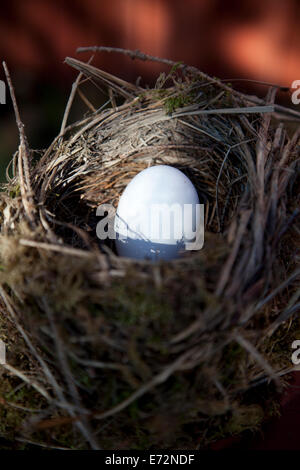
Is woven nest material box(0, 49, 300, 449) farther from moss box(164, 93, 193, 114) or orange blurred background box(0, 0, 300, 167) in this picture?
orange blurred background box(0, 0, 300, 167)

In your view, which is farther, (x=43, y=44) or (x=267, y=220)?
(x=43, y=44)

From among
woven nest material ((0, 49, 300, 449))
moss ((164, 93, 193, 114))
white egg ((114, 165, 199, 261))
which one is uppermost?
moss ((164, 93, 193, 114))

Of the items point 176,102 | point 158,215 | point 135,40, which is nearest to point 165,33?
point 135,40

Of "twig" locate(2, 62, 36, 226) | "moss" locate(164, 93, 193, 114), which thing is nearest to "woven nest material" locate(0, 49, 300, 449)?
"twig" locate(2, 62, 36, 226)

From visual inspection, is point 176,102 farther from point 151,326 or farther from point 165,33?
point 165,33

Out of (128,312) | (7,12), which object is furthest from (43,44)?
(128,312)

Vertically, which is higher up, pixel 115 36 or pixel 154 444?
pixel 115 36
